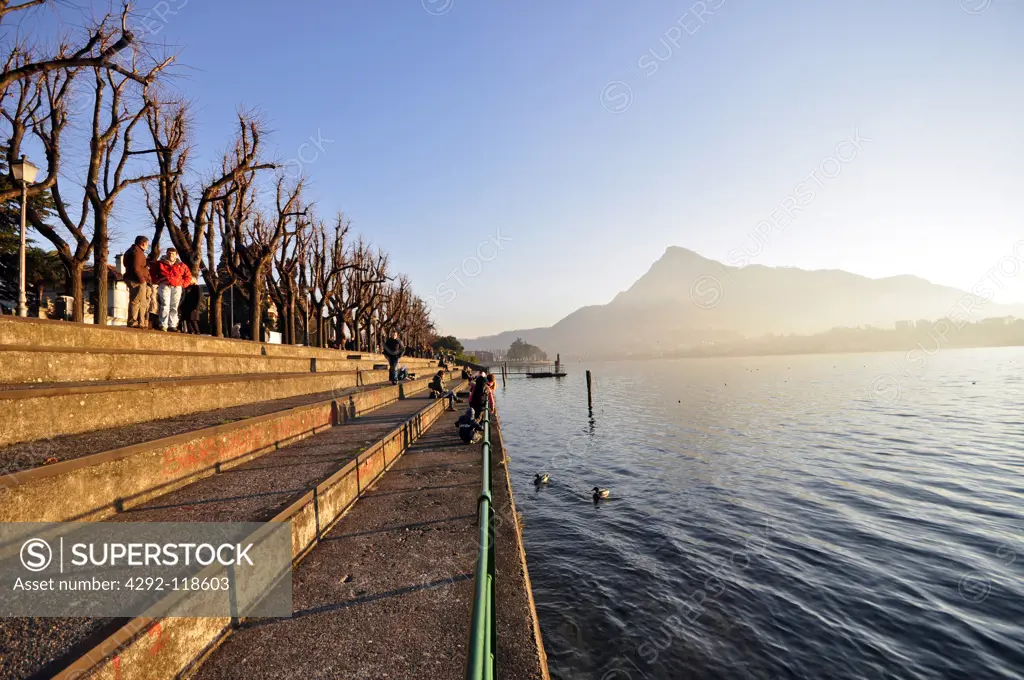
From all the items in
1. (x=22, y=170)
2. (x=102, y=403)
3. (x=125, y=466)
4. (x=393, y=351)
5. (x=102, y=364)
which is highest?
(x=22, y=170)

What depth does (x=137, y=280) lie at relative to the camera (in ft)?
32.7

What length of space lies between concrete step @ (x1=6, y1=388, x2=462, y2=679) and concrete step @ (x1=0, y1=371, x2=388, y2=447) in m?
1.03

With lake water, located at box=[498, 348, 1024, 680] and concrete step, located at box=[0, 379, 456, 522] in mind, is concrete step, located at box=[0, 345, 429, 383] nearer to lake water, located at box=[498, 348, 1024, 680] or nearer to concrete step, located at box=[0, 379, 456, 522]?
concrete step, located at box=[0, 379, 456, 522]

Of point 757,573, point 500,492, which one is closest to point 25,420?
point 500,492

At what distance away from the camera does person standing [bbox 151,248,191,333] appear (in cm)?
1064

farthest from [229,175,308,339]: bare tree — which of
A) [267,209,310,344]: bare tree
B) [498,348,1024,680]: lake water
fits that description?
[498,348,1024,680]: lake water

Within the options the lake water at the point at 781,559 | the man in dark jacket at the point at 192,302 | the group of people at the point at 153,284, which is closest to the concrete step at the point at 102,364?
the group of people at the point at 153,284

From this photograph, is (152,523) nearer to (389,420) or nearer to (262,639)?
(262,639)

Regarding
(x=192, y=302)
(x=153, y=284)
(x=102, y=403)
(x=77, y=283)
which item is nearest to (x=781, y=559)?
(x=102, y=403)

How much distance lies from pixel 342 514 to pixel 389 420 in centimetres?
556

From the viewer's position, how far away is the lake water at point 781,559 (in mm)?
6715

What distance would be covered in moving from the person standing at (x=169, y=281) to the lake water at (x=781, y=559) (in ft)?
36.5

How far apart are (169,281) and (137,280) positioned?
0.77 meters

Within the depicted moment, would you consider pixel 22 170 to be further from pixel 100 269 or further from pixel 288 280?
pixel 288 280
